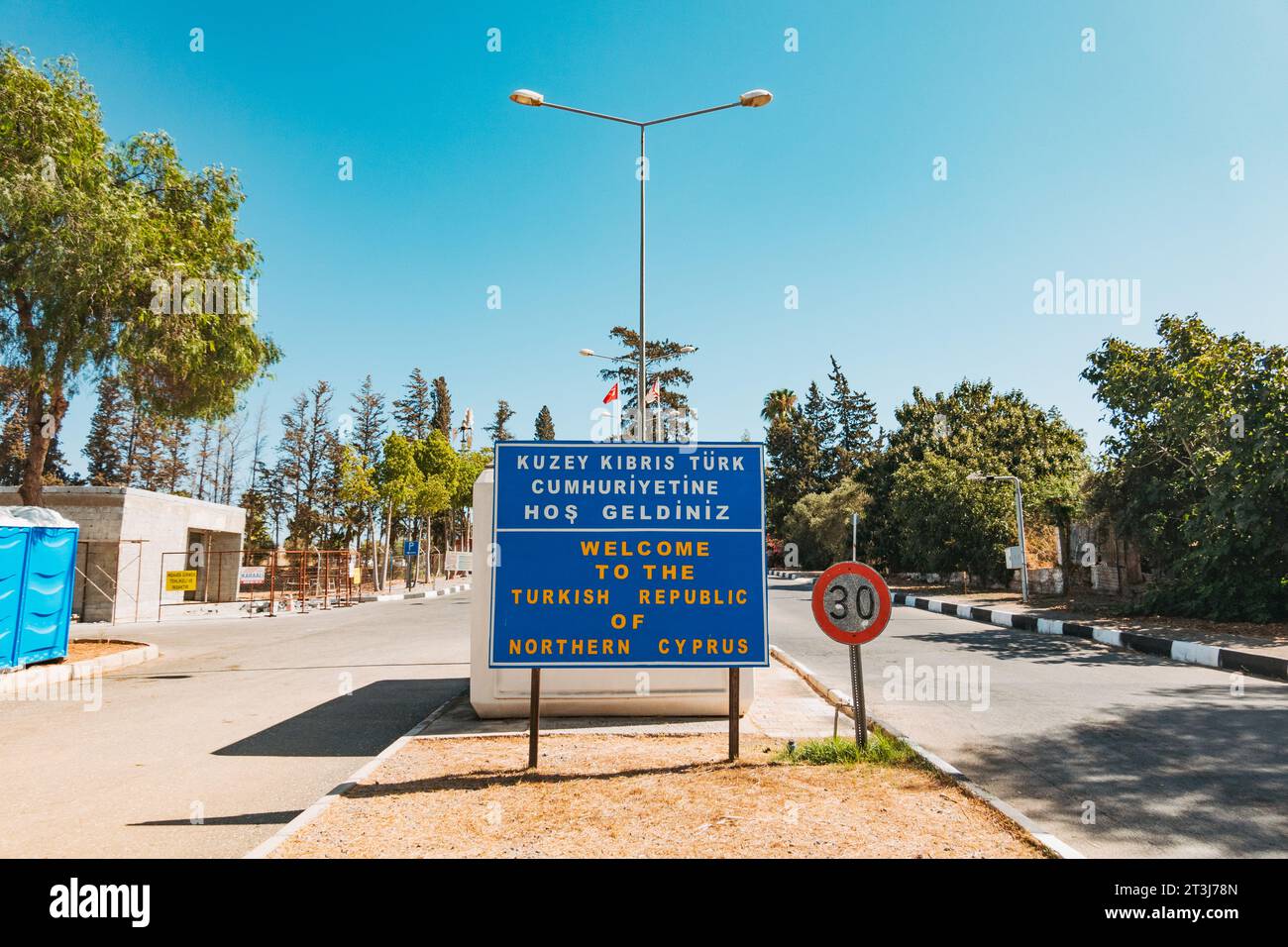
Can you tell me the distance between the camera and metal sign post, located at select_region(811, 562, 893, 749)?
19.9 feet

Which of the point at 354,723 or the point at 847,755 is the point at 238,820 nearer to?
the point at 354,723

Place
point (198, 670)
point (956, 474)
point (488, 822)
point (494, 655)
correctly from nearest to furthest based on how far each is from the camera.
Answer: point (488, 822) → point (494, 655) → point (198, 670) → point (956, 474)

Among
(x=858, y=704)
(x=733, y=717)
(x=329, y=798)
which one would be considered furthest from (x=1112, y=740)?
(x=329, y=798)

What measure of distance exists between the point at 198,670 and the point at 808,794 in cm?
1093

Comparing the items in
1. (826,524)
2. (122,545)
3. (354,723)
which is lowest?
(354,723)

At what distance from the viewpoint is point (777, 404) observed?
86.6m

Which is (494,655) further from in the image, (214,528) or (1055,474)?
(1055,474)

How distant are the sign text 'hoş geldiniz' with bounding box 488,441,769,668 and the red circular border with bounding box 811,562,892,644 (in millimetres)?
487

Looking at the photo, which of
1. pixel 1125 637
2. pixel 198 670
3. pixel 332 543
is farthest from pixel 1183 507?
pixel 332 543

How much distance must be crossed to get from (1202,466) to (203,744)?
1933cm

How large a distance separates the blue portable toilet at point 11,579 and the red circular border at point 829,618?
1216cm

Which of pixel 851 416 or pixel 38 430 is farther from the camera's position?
pixel 851 416

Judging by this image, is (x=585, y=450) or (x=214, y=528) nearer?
(x=585, y=450)
